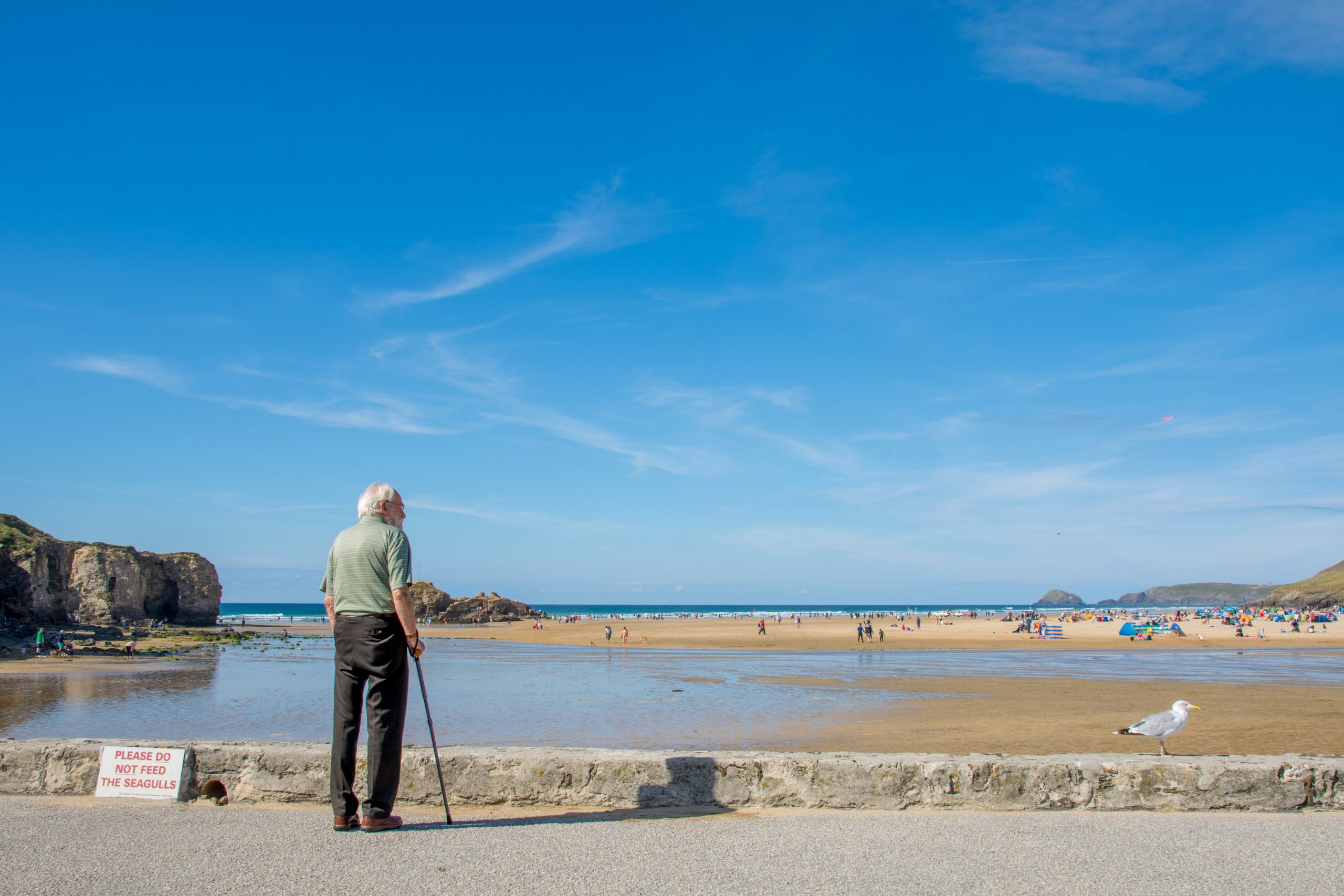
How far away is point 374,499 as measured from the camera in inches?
204

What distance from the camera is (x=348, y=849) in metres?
4.34

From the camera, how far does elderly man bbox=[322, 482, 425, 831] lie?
186 inches

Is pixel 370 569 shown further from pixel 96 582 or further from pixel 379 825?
pixel 96 582

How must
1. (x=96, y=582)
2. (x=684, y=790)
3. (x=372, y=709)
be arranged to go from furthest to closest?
(x=96, y=582) < (x=684, y=790) < (x=372, y=709)

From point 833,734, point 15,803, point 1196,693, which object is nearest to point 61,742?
point 15,803

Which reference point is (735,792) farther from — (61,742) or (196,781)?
(61,742)

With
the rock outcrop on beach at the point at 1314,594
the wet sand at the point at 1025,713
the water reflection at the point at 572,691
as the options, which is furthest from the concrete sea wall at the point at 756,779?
the rock outcrop on beach at the point at 1314,594

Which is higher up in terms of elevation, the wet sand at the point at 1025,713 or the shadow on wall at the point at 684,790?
the shadow on wall at the point at 684,790

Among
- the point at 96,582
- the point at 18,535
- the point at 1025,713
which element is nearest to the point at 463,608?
the point at 96,582

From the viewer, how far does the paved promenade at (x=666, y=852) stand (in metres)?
3.81

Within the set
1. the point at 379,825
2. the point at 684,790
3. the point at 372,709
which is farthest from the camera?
the point at 684,790

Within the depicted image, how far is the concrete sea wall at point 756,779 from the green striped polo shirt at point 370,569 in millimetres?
1266

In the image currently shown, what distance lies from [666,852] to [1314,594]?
396ft

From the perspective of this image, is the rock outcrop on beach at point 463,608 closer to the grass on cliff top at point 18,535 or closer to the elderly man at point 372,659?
the grass on cliff top at point 18,535
